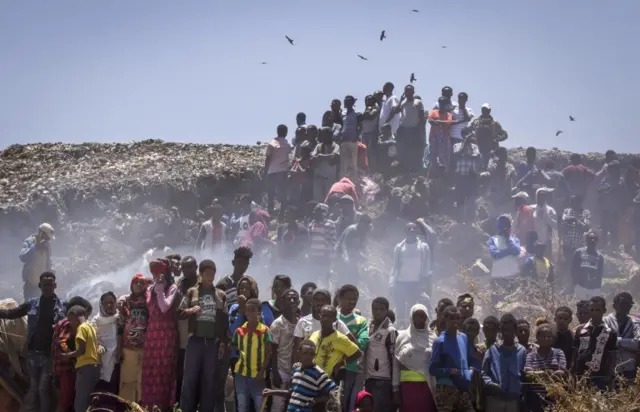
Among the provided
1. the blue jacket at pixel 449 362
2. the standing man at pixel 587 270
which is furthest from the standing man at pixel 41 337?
the standing man at pixel 587 270

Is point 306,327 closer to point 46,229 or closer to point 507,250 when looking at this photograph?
point 46,229

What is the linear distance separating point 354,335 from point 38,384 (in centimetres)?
428

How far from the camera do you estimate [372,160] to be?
63.6 ft

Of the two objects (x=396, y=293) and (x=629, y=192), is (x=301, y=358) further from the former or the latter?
(x=629, y=192)

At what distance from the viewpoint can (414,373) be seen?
9109mm

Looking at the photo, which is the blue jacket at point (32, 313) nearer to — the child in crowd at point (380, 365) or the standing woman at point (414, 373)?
the child in crowd at point (380, 365)

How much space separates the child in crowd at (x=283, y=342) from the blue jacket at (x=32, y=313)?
117 inches

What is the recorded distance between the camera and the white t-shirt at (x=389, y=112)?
1862cm

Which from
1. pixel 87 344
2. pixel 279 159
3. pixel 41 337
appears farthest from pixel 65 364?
pixel 279 159

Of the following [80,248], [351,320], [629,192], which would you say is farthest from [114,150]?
[351,320]

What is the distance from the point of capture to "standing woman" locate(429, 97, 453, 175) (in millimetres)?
18109

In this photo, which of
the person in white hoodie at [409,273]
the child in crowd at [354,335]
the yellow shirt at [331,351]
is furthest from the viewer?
the person in white hoodie at [409,273]

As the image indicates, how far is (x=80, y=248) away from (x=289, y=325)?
31.2ft

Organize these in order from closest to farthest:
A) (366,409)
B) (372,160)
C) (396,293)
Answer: (366,409) → (396,293) → (372,160)
